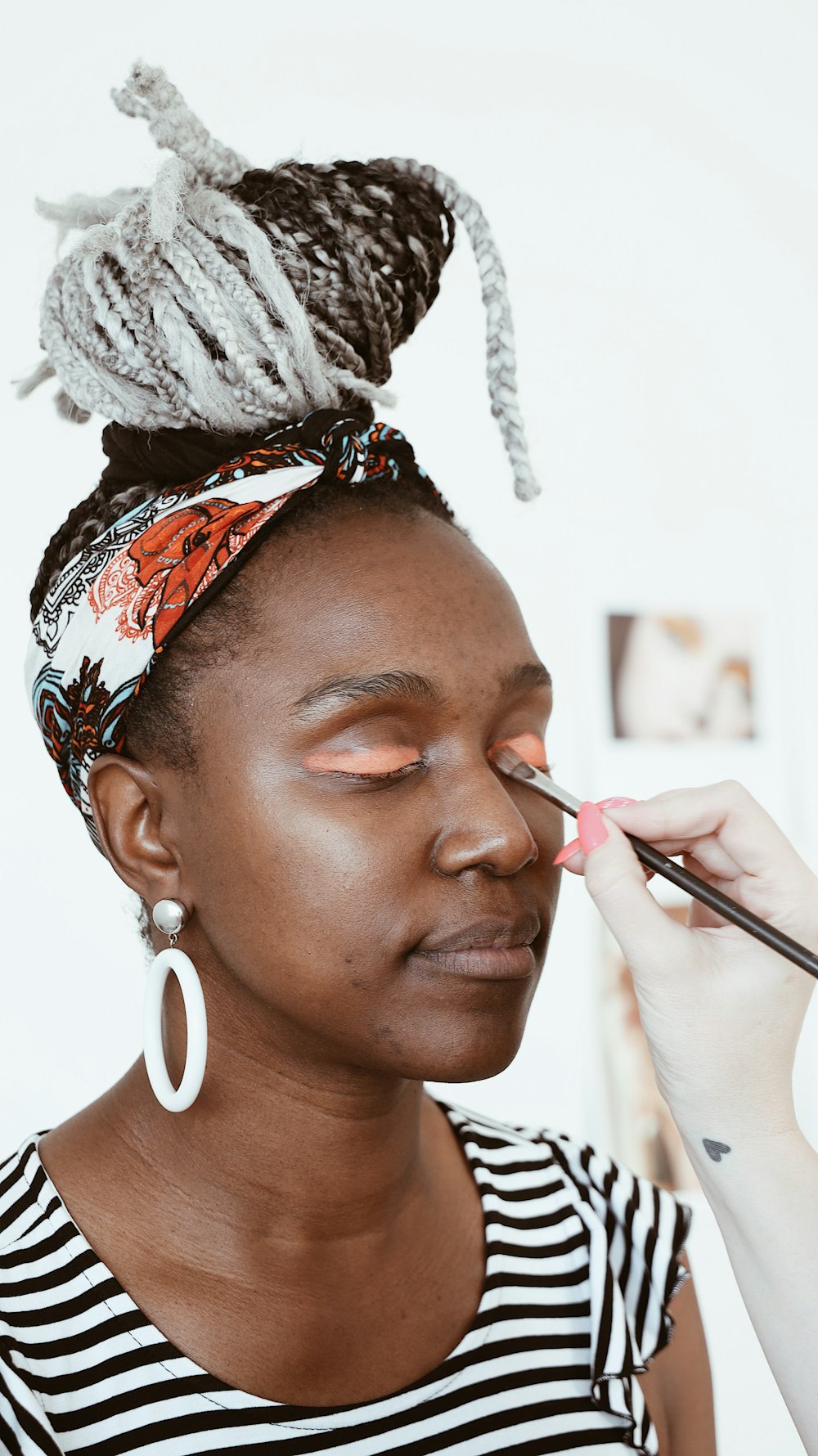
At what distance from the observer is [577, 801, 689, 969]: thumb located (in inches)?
33.1

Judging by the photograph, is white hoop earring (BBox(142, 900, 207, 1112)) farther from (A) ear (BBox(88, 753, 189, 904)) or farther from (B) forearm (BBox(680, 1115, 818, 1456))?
(B) forearm (BBox(680, 1115, 818, 1456))

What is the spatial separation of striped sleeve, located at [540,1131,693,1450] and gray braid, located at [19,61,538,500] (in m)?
0.65

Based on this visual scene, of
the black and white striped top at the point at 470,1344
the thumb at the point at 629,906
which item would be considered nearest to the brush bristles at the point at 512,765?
the thumb at the point at 629,906

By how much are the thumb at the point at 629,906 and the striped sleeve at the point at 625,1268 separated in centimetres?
43

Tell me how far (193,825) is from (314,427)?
0.34 metres

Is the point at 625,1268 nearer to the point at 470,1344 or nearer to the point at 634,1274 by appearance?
the point at 634,1274

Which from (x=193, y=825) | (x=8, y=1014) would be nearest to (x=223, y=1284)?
(x=193, y=825)

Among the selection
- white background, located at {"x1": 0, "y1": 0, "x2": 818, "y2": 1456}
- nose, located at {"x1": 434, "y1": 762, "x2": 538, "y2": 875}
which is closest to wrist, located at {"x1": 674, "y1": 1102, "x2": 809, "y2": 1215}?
nose, located at {"x1": 434, "y1": 762, "x2": 538, "y2": 875}

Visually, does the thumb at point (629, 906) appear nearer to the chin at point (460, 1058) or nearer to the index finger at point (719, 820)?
the index finger at point (719, 820)

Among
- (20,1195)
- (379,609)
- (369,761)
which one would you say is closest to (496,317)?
(379,609)

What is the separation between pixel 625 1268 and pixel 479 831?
0.51 metres

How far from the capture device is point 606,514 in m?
2.11

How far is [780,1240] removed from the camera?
828 mm

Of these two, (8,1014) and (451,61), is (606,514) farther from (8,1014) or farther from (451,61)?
(8,1014)
